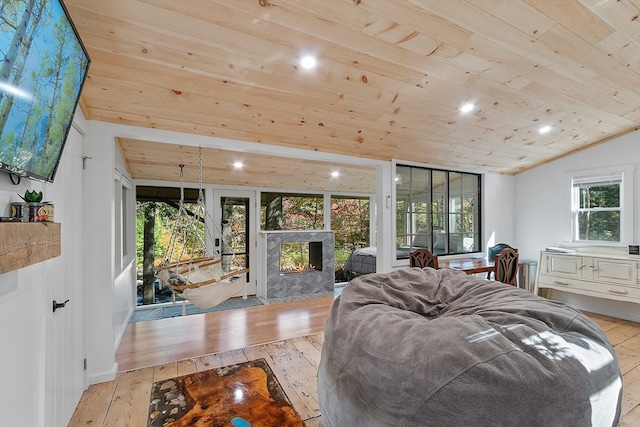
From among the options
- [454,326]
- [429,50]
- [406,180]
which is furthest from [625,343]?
[429,50]

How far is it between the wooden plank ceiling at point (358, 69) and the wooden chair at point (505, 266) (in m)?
1.46

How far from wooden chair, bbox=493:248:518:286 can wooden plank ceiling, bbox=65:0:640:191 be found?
1462 mm

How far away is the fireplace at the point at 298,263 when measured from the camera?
5.50 meters

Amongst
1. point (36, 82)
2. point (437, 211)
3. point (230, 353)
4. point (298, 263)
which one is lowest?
point (230, 353)

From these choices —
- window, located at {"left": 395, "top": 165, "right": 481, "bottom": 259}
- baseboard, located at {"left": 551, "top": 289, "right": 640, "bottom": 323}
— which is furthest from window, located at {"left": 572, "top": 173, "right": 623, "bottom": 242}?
window, located at {"left": 395, "top": 165, "right": 481, "bottom": 259}

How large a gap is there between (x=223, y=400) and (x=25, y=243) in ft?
5.26

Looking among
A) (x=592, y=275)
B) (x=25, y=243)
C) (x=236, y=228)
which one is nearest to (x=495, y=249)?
(x=592, y=275)

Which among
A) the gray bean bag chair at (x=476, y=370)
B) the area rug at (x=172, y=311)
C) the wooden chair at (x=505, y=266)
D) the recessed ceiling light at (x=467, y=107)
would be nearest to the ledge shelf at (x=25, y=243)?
the gray bean bag chair at (x=476, y=370)

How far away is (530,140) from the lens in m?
3.94

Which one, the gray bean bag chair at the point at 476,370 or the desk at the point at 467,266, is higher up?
the gray bean bag chair at the point at 476,370

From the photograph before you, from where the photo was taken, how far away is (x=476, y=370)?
1.03 metres

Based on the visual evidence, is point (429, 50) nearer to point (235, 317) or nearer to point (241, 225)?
point (235, 317)

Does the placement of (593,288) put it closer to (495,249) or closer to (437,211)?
(495,249)

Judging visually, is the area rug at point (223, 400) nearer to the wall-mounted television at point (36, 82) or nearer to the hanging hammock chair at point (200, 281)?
the hanging hammock chair at point (200, 281)
